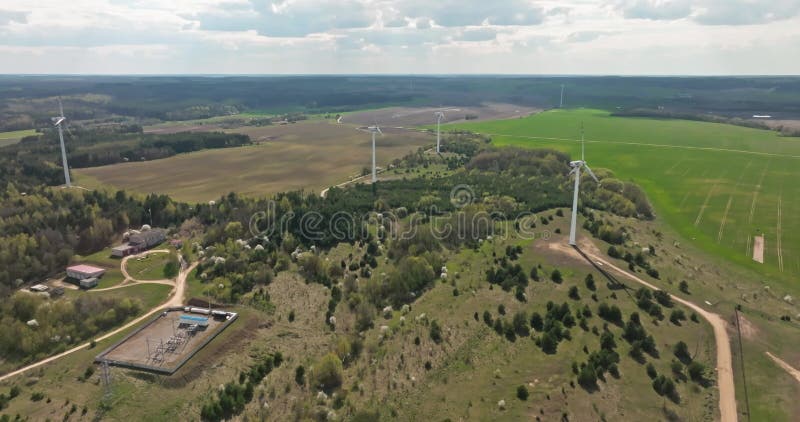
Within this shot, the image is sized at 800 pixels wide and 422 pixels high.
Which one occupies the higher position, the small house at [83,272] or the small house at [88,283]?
the small house at [83,272]

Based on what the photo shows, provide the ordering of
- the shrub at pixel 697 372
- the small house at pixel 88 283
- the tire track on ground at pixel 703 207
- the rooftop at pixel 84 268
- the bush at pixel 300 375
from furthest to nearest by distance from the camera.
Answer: the tire track on ground at pixel 703 207 < the rooftop at pixel 84 268 < the small house at pixel 88 283 < the bush at pixel 300 375 < the shrub at pixel 697 372

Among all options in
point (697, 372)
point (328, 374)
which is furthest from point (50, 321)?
point (697, 372)

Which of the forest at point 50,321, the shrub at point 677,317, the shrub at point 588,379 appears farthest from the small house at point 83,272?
the shrub at point 677,317

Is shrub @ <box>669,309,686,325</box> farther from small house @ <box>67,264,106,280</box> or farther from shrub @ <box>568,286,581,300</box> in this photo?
small house @ <box>67,264,106,280</box>

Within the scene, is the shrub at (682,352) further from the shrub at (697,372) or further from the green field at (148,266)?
the green field at (148,266)

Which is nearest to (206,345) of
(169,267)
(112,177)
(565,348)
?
(169,267)

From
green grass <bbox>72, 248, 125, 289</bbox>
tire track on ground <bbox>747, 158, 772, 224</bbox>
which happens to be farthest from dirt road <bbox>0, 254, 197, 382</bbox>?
tire track on ground <bbox>747, 158, 772, 224</bbox>

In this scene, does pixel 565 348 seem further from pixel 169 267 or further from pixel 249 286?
pixel 169 267
